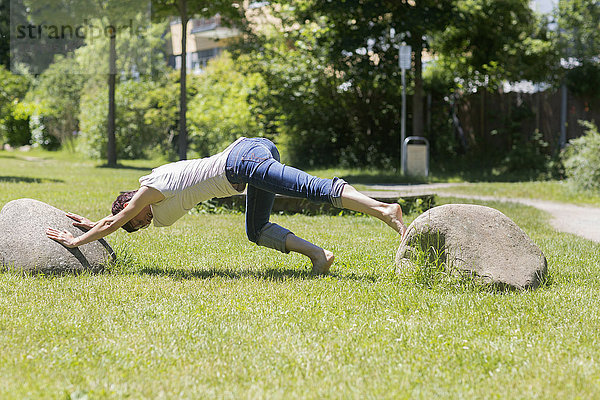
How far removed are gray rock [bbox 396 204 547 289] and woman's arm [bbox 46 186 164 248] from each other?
71.0 inches

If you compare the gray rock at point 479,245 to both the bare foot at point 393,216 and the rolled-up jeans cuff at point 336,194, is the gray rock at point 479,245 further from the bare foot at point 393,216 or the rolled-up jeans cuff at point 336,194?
the rolled-up jeans cuff at point 336,194

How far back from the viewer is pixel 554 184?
14.6m

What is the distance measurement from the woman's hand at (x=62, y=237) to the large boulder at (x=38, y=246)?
1.3 inches

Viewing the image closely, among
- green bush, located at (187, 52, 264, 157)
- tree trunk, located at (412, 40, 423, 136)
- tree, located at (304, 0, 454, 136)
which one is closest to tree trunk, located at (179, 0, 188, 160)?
tree, located at (304, 0, 454, 136)

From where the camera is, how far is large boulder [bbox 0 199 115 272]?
504 centimetres

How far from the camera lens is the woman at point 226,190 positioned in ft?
15.8

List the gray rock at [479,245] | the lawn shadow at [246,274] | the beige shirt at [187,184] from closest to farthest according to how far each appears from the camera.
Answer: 1. the gray rock at [479,245]
2. the beige shirt at [187,184]
3. the lawn shadow at [246,274]

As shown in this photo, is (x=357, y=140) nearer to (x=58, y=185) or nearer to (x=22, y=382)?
(x=58, y=185)

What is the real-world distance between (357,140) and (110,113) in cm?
866

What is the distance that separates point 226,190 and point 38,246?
4.50ft

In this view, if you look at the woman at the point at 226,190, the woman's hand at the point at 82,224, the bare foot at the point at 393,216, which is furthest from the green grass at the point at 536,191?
the woman's hand at the point at 82,224

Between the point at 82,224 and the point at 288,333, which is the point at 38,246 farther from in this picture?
the point at 288,333

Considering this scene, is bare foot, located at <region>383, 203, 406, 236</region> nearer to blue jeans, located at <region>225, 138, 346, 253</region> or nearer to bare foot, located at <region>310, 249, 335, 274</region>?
blue jeans, located at <region>225, 138, 346, 253</region>

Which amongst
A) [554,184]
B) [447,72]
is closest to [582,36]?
[447,72]
